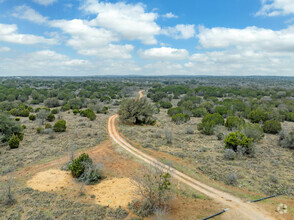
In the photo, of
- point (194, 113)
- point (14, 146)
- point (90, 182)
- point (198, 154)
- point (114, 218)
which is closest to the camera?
point (114, 218)

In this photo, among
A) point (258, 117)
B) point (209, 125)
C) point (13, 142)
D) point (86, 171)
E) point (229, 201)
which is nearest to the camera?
point (229, 201)

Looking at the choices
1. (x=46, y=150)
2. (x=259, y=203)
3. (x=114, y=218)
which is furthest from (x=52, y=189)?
(x=259, y=203)

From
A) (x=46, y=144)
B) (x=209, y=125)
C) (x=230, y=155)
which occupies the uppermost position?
(x=209, y=125)

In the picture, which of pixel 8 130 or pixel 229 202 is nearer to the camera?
pixel 229 202

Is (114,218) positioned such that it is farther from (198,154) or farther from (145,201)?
(198,154)

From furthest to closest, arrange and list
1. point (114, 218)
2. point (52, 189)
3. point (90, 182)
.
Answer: point (90, 182), point (52, 189), point (114, 218)

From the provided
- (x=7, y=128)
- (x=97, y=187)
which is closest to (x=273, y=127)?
(x=97, y=187)

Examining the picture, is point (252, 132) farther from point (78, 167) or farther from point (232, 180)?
point (78, 167)

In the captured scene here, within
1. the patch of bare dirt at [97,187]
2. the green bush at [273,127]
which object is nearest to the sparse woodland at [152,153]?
the green bush at [273,127]

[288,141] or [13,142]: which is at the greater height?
[13,142]
